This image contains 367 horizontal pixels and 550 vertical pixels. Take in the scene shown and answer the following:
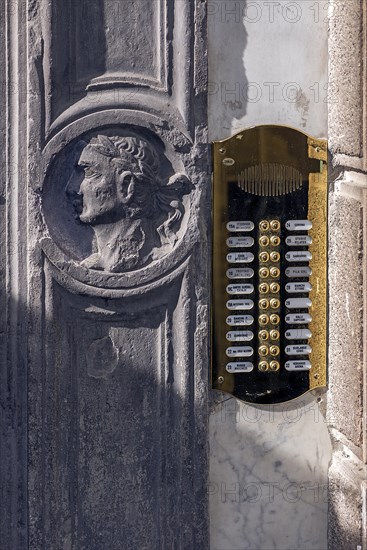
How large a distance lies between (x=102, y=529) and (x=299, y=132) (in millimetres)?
1459

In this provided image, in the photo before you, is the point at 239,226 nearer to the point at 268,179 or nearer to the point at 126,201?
the point at 268,179

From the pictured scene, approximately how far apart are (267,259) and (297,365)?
0.38 metres

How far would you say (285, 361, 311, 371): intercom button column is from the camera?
255 cm

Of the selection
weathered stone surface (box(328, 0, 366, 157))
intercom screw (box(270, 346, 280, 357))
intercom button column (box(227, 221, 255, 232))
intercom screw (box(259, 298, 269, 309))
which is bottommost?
intercom screw (box(270, 346, 280, 357))

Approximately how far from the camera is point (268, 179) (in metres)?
2.50

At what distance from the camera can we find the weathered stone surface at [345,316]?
2469 millimetres

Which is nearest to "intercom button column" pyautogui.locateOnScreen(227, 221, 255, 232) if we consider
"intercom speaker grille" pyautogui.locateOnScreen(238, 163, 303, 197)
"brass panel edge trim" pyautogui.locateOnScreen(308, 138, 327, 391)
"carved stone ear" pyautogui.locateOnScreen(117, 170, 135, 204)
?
"intercom speaker grille" pyautogui.locateOnScreen(238, 163, 303, 197)

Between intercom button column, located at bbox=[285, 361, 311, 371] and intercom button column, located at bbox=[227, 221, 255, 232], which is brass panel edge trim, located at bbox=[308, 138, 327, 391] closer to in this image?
intercom button column, located at bbox=[285, 361, 311, 371]

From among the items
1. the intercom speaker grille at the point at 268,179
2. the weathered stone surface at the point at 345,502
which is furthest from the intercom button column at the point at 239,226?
the weathered stone surface at the point at 345,502

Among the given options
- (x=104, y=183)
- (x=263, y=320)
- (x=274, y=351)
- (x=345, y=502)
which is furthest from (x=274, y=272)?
(x=345, y=502)

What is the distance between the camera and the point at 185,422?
2486 millimetres

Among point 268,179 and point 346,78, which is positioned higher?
point 346,78

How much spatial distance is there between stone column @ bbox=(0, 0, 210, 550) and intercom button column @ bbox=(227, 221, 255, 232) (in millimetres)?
92

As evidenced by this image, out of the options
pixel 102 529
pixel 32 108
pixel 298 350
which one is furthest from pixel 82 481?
pixel 32 108
